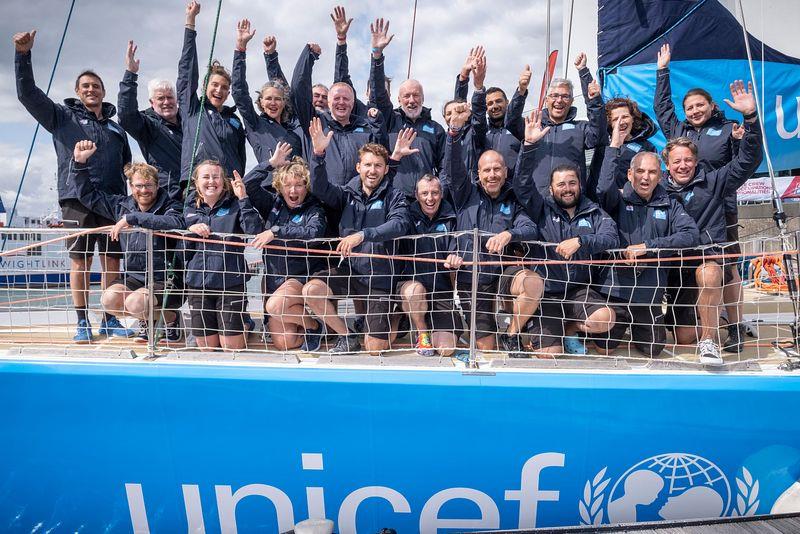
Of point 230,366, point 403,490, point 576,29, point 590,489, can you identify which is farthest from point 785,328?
point 576,29

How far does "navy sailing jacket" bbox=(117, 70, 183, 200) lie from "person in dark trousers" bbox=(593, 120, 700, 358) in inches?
121

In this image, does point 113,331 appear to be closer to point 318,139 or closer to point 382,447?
point 318,139

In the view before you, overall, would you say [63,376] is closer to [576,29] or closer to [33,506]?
[33,506]

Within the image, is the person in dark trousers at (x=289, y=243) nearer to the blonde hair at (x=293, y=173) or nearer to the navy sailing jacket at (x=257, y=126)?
the blonde hair at (x=293, y=173)

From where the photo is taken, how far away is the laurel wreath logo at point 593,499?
8.47 ft

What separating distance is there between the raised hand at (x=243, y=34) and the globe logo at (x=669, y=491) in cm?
382

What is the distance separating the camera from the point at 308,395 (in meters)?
2.53

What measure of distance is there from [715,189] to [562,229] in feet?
3.90

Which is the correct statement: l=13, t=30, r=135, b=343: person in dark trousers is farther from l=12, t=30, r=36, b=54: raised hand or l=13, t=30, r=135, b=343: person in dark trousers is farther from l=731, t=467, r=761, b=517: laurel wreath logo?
l=731, t=467, r=761, b=517: laurel wreath logo

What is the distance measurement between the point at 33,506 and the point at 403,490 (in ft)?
6.14

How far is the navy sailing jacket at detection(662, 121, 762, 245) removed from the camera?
335cm

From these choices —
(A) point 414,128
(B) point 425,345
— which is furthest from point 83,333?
(A) point 414,128

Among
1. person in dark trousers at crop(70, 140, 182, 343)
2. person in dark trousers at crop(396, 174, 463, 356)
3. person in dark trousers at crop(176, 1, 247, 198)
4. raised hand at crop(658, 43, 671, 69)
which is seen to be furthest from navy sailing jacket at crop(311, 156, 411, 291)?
raised hand at crop(658, 43, 671, 69)

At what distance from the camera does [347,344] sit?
9.78ft
